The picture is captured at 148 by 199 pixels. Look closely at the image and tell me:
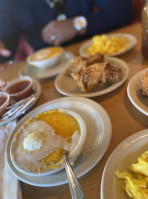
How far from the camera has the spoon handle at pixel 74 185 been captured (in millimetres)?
594

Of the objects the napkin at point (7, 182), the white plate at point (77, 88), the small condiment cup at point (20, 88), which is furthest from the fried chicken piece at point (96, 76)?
the napkin at point (7, 182)

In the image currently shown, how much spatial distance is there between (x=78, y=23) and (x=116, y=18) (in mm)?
553

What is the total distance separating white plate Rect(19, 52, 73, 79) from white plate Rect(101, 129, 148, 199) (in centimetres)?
108

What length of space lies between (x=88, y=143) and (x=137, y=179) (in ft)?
1.00

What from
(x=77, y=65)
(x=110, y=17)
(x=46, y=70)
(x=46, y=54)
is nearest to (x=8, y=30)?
(x=46, y=54)

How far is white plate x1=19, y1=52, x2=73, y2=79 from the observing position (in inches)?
63.6

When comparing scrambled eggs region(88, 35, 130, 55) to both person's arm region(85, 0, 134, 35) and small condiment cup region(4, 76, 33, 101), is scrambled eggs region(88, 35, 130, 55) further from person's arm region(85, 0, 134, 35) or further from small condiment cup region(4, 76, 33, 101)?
small condiment cup region(4, 76, 33, 101)

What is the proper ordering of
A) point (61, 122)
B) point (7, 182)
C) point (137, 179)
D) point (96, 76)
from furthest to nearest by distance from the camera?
point (96, 76) → point (61, 122) → point (7, 182) → point (137, 179)

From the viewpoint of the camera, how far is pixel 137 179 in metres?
0.62

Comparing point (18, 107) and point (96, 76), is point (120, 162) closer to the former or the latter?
point (96, 76)

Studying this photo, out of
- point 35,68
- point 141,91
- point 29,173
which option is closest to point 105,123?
point 141,91

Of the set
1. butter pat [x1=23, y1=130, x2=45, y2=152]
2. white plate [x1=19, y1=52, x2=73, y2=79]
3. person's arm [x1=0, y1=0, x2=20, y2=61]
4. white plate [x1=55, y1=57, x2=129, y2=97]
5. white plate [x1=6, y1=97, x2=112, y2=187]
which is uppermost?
person's arm [x1=0, y1=0, x2=20, y2=61]

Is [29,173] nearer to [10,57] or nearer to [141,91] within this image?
[141,91]


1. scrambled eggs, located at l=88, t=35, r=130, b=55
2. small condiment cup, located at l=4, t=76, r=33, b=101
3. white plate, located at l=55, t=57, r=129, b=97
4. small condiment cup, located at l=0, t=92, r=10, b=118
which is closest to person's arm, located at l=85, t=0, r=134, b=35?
scrambled eggs, located at l=88, t=35, r=130, b=55
